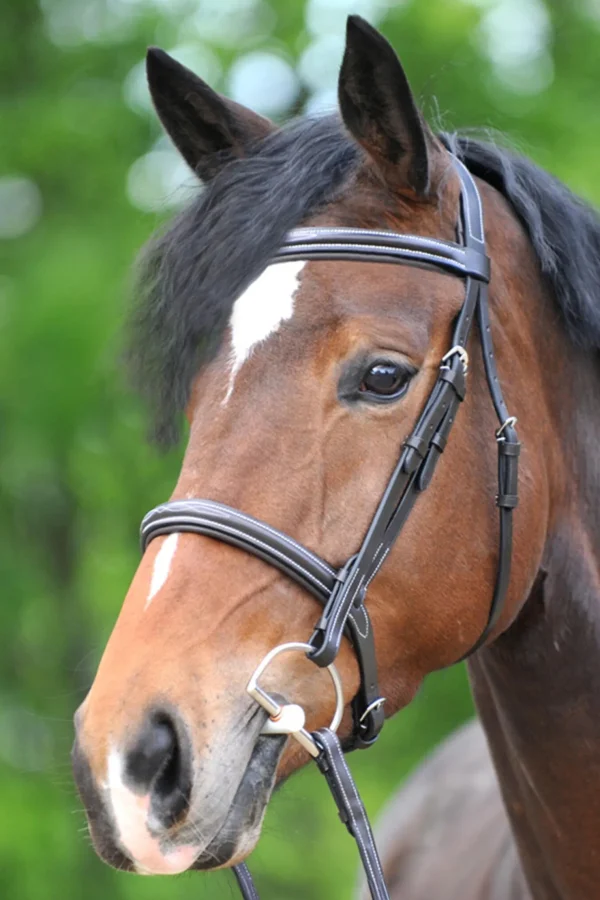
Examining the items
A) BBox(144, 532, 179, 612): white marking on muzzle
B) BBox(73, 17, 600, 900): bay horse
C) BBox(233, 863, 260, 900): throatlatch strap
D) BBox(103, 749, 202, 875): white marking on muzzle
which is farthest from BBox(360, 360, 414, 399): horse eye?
BBox(233, 863, 260, 900): throatlatch strap

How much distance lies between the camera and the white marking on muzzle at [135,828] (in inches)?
71.4

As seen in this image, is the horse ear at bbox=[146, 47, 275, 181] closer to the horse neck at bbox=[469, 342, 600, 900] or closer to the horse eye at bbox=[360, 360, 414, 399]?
the horse eye at bbox=[360, 360, 414, 399]

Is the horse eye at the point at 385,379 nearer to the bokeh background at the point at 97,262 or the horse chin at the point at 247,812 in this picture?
the horse chin at the point at 247,812

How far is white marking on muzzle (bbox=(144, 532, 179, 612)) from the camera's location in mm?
1941

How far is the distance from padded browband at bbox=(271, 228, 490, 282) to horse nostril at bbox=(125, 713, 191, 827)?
963 millimetres

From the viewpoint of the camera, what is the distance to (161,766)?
5.98ft

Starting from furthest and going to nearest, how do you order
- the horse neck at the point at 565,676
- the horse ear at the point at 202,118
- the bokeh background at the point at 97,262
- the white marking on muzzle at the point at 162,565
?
1. the bokeh background at the point at 97,262
2. the horse ear at the point at 202,118
3. the horse neck at the point at 565,676
4. the white marking on muzzle at the point at 162,565

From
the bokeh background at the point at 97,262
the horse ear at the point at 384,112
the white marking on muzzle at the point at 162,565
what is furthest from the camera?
the bokeh background at the point at 97,262

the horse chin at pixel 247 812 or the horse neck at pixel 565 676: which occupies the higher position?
the horse neck at pixel 565 676

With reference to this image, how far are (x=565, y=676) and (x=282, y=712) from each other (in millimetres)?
739

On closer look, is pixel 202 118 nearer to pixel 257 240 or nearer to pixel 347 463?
pixel 257 240

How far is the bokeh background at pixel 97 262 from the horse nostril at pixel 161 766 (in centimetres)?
461

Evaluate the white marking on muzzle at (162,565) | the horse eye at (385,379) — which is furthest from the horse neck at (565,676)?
the white marking on muzzle at (162,565)

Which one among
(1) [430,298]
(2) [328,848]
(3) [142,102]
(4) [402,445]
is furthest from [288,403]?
(2) [328,848]
